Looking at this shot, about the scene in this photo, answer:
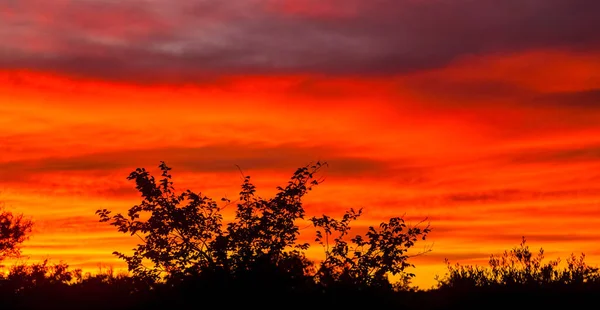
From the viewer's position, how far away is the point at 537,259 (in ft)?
106

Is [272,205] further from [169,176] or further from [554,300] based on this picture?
[554,300]

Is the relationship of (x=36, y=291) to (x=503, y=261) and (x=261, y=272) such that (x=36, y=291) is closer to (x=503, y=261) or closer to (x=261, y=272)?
(x=261, y=272)

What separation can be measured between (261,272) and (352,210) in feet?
13.4

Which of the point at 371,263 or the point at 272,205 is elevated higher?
the point at 272,205

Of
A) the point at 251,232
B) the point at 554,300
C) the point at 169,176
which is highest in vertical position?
the point at 169,176

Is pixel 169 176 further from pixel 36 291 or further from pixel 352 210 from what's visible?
pixel 36 291

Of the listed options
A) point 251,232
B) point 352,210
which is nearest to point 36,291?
point 251,232

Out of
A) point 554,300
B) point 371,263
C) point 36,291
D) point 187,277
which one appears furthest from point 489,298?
point 36,291

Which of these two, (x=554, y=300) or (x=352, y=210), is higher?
(x=352, y=210)

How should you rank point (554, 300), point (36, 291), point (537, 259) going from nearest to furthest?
point (554, 300), point (537, 259), point (36, 291)

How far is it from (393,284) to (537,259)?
16.5ft

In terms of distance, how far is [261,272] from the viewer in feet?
107

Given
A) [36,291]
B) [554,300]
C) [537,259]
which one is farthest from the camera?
[36,291]

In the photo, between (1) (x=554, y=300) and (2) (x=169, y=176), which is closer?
(1) (x=554, y=300)
